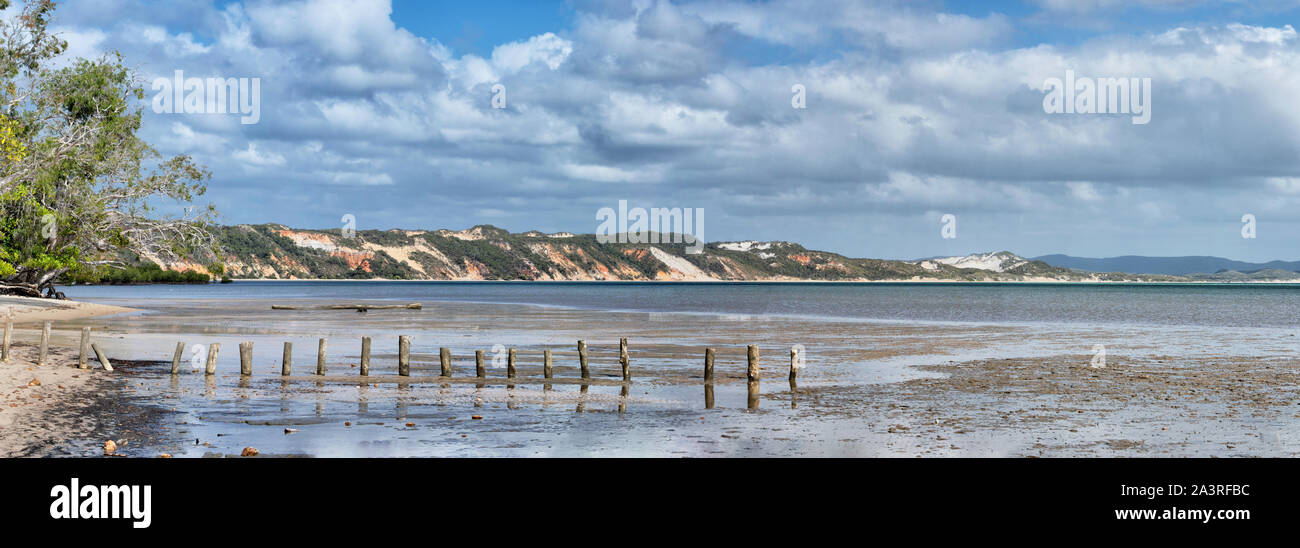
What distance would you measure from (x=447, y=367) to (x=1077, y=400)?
650 inches

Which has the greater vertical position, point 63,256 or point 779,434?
point 63,256

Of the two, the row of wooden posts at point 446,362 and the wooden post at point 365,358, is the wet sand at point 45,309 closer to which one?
the row of wooden posts at point 446,362

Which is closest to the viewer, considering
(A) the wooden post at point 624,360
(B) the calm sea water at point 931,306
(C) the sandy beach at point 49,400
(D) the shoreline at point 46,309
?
(C) the sandy beach at point 49,400

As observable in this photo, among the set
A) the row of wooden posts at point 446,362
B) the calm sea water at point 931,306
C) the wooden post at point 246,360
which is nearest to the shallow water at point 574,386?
the wooden post at point 246,360

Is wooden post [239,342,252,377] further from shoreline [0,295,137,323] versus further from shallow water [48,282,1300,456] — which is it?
shoreline [0,295,137,323]

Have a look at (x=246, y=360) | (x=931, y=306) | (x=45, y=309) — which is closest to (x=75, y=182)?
(x=45, y=309)

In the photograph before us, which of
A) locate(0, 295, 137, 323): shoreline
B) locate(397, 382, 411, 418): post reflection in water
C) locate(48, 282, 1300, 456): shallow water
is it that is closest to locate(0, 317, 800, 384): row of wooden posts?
locate(48, 282, 1300, 456): shallow water

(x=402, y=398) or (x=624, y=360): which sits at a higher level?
(x=624, y=360)

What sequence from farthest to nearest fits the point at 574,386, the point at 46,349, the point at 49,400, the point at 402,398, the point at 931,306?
the point at 931,306
the point at 46,349
the point at 574,386
the point at 402,398
the point at 49,400

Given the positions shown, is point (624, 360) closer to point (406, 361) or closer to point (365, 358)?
point (406, 361)

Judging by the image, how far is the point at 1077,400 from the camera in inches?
961
